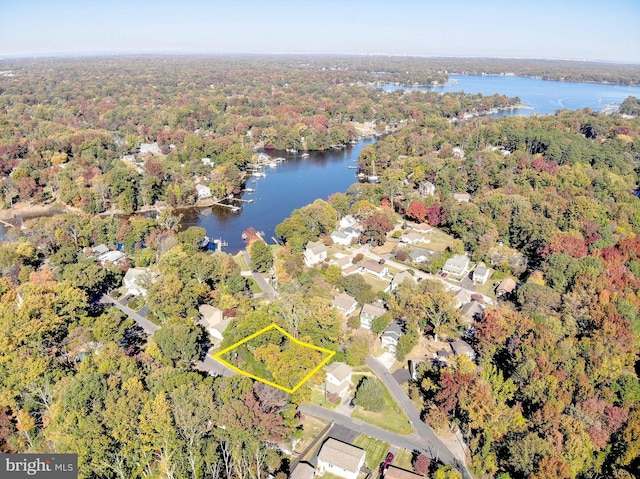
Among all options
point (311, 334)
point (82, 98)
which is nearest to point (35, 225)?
point (311, 334)

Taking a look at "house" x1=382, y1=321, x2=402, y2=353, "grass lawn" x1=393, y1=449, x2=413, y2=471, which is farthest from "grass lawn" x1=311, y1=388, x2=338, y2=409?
"house" x1=382, y1=321, x2=402, y2=353

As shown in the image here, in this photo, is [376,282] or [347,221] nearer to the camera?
[376,282]

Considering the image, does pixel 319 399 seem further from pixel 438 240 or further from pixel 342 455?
pixel 438 240

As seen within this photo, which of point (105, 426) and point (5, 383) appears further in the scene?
point (5, 383)

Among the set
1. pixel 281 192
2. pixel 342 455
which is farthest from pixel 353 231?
pixel 342 455

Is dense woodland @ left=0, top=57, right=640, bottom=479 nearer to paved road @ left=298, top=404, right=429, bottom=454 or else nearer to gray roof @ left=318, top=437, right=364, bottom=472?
paved road @ left=298, top=404, right=429, bottom=454

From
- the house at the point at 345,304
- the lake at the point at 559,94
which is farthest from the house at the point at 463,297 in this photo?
the lake at the point at 559,94

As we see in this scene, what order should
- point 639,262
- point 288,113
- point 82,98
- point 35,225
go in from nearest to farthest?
point 639,262 < point 35,225 < point 288,113 < point 82,98

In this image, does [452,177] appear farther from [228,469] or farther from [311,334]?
[228,469]
